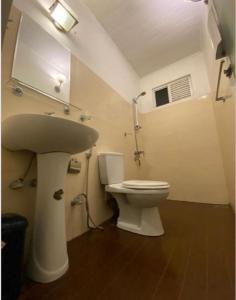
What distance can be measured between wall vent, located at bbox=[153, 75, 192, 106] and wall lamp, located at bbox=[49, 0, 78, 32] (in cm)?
168

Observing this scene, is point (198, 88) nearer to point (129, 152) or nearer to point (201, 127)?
point (201, 127)

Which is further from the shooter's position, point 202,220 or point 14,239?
point 202,220

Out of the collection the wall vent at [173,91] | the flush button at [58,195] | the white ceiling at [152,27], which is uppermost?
the white ceiling at [152,27]

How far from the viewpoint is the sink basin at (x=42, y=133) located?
713mm

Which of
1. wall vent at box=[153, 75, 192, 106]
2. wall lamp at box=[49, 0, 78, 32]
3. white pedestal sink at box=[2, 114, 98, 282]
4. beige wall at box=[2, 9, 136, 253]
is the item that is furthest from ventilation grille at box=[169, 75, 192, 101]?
white pedestal sink at box=[2, 114, 98, 282]

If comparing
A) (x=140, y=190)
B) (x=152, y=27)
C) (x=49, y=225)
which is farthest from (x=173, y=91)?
(x=49, y=225)

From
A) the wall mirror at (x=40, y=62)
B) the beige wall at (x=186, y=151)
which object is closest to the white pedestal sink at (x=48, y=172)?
the wall mirror at (x=40, y=62)

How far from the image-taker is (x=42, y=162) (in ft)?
2.80

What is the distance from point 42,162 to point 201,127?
6.63 feet

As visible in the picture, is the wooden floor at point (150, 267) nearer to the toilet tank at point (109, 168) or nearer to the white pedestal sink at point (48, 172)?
the white pedestal sink at point (48, 172)

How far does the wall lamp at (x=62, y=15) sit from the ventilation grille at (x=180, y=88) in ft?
5.58

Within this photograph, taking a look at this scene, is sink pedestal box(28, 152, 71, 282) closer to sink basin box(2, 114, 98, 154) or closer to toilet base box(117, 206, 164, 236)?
sink basin box(2, 114, 98, 154)

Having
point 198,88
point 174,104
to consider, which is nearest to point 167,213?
point 174,104

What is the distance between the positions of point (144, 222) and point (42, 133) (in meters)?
1.00
